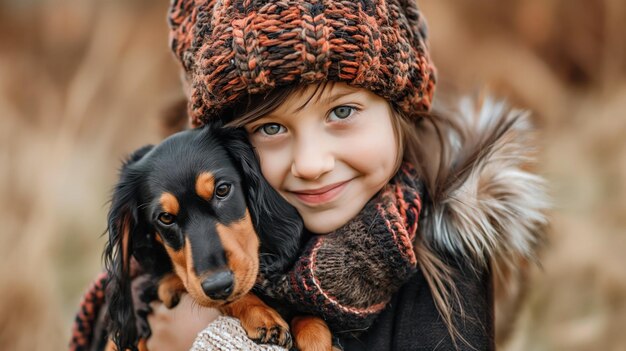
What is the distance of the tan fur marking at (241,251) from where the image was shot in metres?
1.37

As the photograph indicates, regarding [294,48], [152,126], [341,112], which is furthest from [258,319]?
[152,126]

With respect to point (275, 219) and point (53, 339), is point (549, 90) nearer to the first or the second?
point (275, 219)

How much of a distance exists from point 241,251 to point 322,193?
0.81ft

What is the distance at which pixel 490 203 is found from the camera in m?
1.61

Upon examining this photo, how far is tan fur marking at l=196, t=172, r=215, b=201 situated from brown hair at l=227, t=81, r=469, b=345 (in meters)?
0.15

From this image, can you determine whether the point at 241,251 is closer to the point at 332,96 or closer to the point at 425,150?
the point at 332,96

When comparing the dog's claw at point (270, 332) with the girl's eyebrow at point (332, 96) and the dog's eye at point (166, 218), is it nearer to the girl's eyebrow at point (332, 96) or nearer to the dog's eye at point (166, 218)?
the dog's eye at point (166, 218)

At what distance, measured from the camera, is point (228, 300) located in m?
1.37

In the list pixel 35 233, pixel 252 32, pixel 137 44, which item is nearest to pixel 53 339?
pixel 35 233

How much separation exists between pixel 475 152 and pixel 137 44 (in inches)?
86.1

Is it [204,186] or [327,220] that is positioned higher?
[204,186]

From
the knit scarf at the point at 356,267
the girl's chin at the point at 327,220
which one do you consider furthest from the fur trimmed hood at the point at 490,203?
the girl's chin at the point at 327,220

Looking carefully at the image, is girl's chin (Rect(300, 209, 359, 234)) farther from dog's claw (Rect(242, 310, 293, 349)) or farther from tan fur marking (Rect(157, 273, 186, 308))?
tan fur marking (Rect(157, 273, 186, 308))

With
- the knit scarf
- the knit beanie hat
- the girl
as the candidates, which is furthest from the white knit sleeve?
the knit beanie hat
